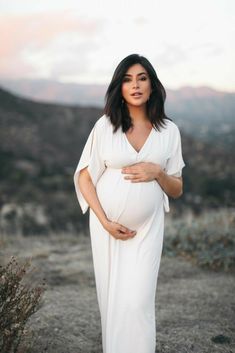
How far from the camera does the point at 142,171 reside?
3.28m

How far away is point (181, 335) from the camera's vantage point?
4523 millimetres

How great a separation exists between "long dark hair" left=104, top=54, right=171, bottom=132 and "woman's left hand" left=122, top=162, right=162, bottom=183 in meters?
0.29

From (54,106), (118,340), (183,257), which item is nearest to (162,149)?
(118,340)

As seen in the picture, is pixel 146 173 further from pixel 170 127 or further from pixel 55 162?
pixel 55 162

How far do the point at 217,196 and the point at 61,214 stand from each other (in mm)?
7005

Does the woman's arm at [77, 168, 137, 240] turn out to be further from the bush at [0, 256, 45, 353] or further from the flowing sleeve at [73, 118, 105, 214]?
the bush at [0, 256, 45, 353]

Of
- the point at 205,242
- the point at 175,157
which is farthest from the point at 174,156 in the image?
the point at 205,242

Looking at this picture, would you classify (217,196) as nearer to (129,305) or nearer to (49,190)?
(49,190)

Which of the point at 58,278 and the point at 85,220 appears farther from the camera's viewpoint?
the point at 85,220

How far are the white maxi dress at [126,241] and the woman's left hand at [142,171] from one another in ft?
0.13

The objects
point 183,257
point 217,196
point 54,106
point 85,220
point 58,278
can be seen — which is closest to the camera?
point 58,278

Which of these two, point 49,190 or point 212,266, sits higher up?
point 212,266

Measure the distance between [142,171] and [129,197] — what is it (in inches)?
7.9

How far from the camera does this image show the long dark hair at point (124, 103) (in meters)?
3.45
